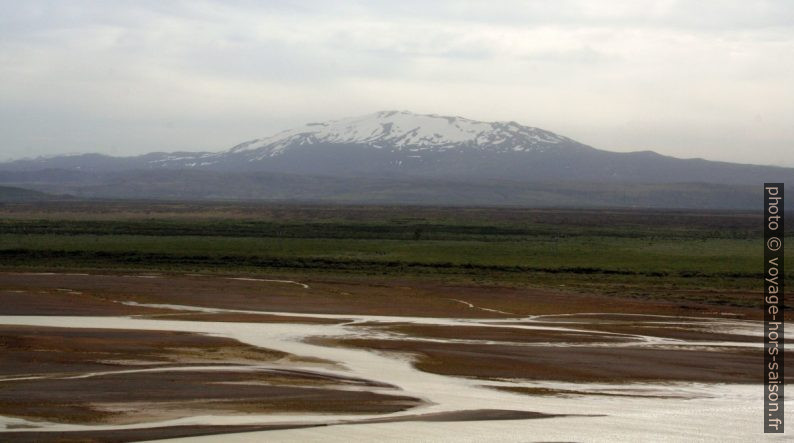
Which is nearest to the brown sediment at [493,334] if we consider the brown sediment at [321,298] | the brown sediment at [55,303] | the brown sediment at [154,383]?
the brown sediment at [321,298]

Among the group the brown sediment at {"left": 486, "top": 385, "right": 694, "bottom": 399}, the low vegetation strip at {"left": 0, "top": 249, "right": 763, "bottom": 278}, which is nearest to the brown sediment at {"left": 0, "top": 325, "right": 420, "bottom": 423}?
the brown sediment at {"left": 486, "top": 385, "right": 694, "bottom": 399}

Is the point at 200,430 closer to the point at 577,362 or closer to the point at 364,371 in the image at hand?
the point at 364,371

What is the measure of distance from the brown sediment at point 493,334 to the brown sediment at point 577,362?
1.28 meters

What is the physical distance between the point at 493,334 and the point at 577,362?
16.3 ft

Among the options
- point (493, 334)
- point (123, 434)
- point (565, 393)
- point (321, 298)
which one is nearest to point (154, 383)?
point (123, 434)

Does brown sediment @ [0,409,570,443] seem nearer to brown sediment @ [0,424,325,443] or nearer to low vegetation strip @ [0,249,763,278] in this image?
brown sediment @ [0,424,325,443]

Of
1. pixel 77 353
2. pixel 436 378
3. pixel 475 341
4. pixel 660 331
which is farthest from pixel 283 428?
pixel 660 331

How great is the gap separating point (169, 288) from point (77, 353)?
1740 centimetres

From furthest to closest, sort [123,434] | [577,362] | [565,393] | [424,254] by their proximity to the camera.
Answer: [424,254] → [577,362] → [565,393] → [123,434]

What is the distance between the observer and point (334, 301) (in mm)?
39156

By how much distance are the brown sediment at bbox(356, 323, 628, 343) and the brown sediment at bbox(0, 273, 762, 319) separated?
11.4 ft

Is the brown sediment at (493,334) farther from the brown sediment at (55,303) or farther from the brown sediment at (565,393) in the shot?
the brown sediment at (55,303)

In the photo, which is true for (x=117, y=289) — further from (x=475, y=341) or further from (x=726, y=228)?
(x=726, y=228)

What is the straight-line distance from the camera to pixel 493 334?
3078 centimetres
